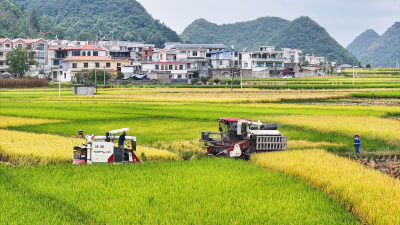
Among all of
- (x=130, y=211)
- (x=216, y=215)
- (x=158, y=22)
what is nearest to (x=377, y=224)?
(x=216, y=215)

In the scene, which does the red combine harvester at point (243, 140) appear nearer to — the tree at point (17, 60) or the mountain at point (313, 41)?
the tree at point (17, 60)

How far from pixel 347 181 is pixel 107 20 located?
407ft

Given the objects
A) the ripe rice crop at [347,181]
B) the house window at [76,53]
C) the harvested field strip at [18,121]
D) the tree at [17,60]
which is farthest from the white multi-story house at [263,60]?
the ripe rice crop at [347,181]

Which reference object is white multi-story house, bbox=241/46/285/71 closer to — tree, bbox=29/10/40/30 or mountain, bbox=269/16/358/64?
mountain, bbox=269/16/358/64

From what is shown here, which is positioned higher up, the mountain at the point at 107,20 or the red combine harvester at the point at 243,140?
the mountain at the point at 107,20

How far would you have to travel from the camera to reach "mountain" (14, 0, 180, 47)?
121 metres

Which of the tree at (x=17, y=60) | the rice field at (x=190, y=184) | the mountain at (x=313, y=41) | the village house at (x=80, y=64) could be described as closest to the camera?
the rice field at (x=190, y=184)

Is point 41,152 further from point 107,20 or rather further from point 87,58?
point 107,20

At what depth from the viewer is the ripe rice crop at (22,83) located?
59900mm

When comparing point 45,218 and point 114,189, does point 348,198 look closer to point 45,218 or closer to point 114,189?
point 114,189

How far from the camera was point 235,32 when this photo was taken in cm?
17562

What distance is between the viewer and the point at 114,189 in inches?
371

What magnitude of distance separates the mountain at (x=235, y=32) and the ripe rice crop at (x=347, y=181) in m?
153

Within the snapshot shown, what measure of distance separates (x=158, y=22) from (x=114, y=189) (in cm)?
13689
